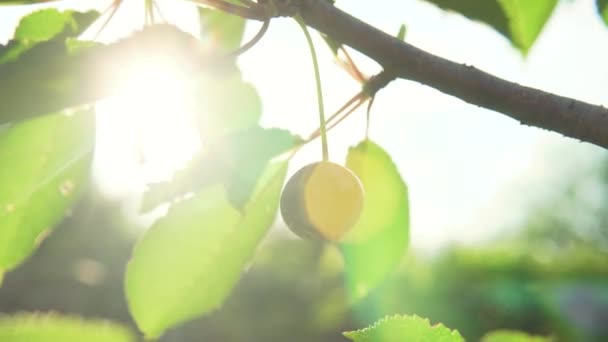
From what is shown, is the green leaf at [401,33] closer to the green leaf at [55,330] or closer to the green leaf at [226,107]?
the green leaf at [226,107]

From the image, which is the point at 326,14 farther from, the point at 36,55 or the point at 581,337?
the point at 581,337

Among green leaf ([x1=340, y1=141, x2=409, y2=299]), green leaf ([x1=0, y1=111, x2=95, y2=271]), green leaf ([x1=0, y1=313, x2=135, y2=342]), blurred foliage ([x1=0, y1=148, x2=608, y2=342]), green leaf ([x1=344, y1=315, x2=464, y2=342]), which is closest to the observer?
green leaf ([x1=0, y1=313, x2=135, y2=342])

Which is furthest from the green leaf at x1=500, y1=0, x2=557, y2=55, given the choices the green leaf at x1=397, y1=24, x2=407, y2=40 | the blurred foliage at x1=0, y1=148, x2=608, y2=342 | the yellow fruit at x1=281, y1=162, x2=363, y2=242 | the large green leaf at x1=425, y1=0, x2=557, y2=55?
the blurred foliage at x1=0, y1=148, x2=608, y2=342

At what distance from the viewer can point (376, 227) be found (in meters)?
0.80

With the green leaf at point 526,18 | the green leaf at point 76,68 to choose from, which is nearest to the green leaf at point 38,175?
the green leaf at point 76,68

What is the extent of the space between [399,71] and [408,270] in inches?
277

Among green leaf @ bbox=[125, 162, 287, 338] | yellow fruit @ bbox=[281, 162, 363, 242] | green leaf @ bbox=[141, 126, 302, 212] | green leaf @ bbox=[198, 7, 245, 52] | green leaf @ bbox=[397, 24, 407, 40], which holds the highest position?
green leaf @ bbox=[397, 24, 407, 40]

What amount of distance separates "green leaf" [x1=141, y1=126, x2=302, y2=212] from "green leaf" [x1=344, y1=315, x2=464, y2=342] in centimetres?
26

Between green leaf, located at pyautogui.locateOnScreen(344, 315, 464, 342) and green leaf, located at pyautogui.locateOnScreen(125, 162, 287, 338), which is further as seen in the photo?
green leaf, located at pyautogui.locateOnScreen(125, 162, 287, 338)

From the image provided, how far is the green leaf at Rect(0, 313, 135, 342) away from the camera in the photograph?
0.24 m

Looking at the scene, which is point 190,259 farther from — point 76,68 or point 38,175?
point 76,68

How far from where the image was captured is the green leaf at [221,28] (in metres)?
0.88

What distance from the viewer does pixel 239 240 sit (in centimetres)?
76

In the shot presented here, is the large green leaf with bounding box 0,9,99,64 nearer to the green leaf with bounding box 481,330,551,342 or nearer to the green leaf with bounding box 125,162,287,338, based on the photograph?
the green leaf with bounding box 125,162,287,338
